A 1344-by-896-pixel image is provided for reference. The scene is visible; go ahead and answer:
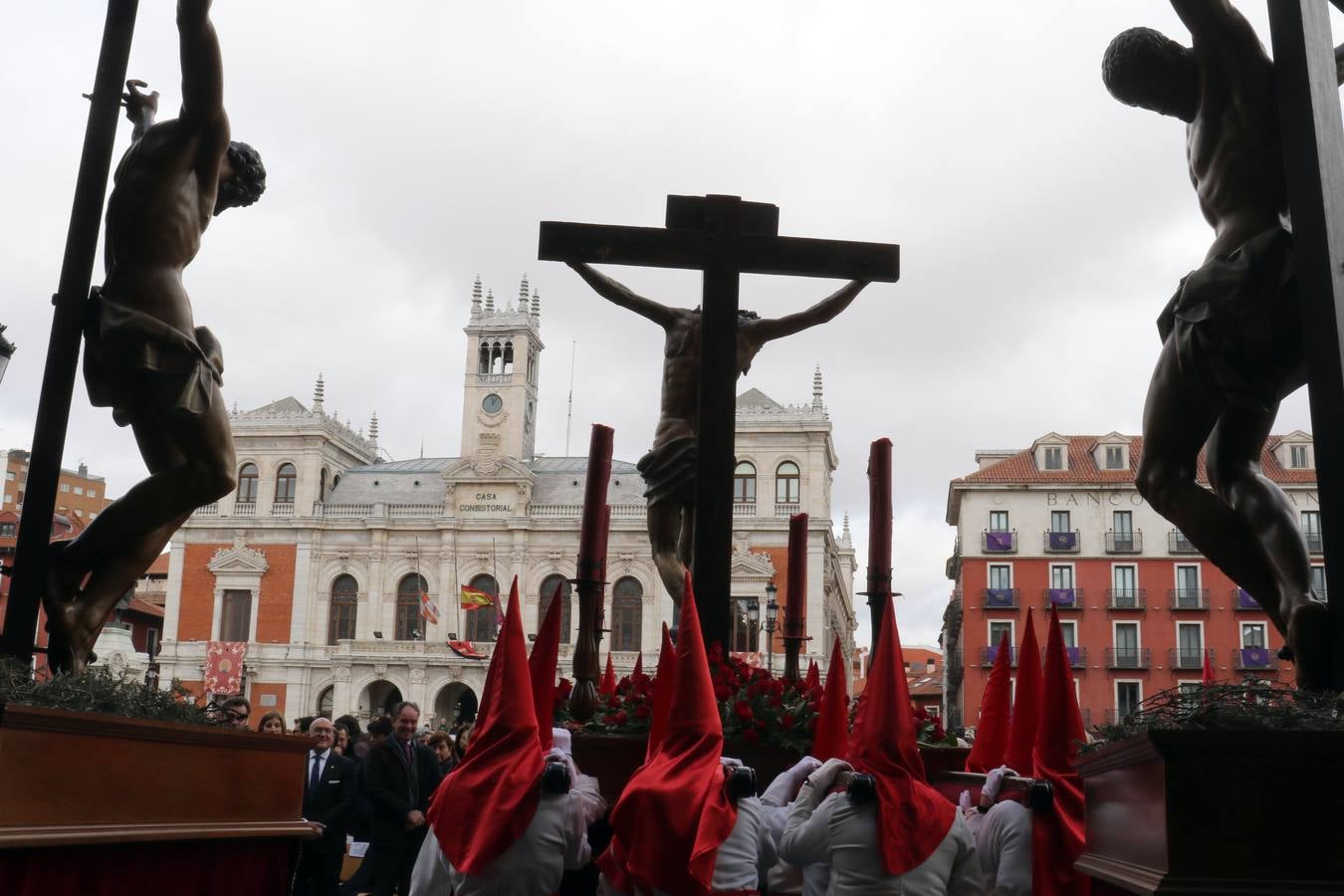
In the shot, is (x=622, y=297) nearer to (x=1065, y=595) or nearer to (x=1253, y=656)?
(x=1065, y=595)

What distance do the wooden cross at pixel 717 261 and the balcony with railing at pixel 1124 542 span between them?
3479 cm

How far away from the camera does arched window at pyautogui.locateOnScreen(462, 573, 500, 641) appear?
4188cm

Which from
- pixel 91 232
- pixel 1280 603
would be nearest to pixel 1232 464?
pixel 1280 603

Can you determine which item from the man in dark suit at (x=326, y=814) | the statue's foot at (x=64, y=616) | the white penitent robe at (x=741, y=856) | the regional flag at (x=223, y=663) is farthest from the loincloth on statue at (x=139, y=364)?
the regional flag at (x=223, y=663)

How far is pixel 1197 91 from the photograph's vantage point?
323cm

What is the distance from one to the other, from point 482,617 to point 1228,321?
132 feet

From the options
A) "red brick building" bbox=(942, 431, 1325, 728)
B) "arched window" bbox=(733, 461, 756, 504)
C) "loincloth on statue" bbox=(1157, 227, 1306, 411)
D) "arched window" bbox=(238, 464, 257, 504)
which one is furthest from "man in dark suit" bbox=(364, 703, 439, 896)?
"arched window" bbox=(238, 464, 257, 504)

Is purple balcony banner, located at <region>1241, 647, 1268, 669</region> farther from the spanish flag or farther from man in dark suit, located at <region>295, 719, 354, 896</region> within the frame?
man in dark suit, located at <region>295, 719, 354, 896</region>

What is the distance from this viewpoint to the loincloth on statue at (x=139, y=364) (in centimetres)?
347

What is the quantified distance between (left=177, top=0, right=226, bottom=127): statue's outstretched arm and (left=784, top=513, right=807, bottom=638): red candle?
2.78 meters

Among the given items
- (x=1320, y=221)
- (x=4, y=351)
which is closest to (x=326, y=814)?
(x=4, y=351)

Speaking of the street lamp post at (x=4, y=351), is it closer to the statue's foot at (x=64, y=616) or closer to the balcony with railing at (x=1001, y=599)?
the statue's foot at (x=64, y=616)

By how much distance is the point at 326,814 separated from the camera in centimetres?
746

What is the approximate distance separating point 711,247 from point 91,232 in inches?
95.3
